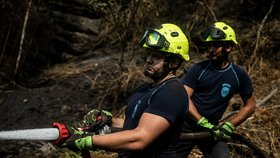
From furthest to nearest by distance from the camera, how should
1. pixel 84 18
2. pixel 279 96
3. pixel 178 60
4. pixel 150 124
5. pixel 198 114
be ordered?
pixel 84 18
pixel 279 96
pixel 198 114
pixel 178 60
pixel 150 124

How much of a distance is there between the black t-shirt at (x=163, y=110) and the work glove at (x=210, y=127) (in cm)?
187

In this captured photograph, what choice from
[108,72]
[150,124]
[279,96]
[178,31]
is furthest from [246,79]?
[108,72]

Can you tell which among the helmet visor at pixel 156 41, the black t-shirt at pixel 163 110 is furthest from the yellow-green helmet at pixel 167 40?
the black t-shirt at pixel 163 110

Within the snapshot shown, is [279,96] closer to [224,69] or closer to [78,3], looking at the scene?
[224,69]

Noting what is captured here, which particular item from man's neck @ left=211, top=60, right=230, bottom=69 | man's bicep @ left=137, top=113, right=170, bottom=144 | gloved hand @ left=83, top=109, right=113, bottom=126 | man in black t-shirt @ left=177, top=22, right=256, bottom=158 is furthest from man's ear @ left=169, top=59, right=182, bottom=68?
man's neck @ left=211, top=60, right=230, bottom=69

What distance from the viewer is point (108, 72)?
29.1ft

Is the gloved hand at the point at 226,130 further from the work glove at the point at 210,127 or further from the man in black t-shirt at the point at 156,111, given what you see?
the man in black t-shirt at the point at 156,111

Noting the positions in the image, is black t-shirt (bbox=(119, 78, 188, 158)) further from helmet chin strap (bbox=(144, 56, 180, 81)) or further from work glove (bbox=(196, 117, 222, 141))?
work glove (bbox=(196, 117, 222, 141))

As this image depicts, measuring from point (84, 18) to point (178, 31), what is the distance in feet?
23.3

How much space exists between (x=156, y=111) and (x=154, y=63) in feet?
1.55

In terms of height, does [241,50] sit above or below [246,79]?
below

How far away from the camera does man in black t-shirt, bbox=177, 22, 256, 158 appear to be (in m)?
4.93

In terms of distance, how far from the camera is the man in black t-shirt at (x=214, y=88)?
4930mm

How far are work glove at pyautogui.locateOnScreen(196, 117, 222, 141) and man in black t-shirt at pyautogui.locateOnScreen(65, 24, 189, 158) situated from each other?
1.75 meters
